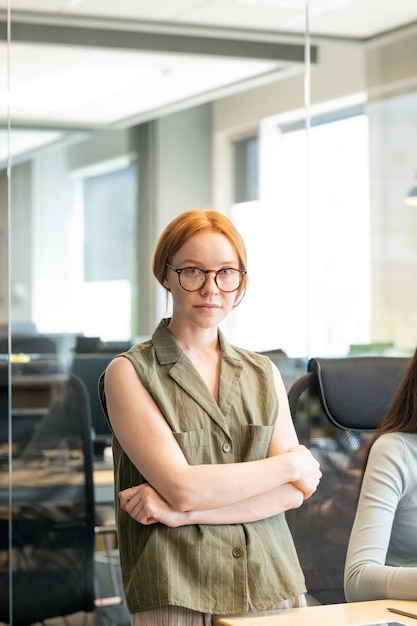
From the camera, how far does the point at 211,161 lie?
14.8ft

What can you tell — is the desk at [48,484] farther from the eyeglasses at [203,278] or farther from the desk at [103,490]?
the eyeglasses at [203,278]

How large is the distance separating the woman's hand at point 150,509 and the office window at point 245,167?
2640 millimetres

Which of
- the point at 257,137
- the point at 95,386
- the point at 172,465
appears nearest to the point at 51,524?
the point at 95,386

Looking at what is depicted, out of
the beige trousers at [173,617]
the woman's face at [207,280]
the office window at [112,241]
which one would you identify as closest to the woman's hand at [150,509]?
the beige trousers at [173,617]

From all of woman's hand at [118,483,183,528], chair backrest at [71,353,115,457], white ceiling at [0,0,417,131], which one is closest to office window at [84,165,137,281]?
white ceiling at [0,0,417,131]

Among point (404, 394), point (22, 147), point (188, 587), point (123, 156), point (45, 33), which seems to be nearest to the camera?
point (188, 587)

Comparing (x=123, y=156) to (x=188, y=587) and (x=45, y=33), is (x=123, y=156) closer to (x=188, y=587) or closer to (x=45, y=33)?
(x=45, y=33)

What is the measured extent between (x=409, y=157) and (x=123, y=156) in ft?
5.97

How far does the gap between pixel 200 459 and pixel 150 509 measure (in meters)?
0.12

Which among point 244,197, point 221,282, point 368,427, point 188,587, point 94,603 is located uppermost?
point 244,197

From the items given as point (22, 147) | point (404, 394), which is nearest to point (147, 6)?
point (22, 147)

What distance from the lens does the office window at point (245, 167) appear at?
428 cm

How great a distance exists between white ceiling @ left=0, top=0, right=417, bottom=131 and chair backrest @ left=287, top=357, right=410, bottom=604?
4.53 feet

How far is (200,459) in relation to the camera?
1761 millimetres
